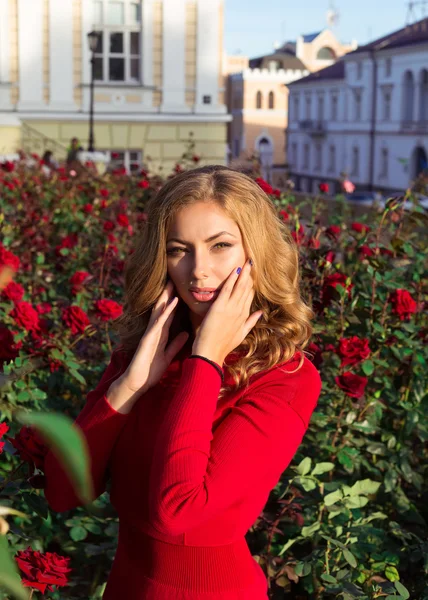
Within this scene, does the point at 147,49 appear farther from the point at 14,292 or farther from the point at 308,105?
the point at 308,105

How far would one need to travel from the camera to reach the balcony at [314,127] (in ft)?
204

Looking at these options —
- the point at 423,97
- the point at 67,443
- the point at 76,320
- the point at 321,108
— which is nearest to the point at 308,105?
the point at 321,108

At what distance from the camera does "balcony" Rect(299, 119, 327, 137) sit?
62.2 meters

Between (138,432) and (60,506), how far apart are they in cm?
22

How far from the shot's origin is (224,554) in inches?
64.9

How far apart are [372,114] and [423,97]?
19.8ft

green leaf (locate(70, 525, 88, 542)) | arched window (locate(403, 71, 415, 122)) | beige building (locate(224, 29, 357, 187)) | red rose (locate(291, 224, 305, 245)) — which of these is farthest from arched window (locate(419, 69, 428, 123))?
green leaf (locate(70, 525, 88, 542))

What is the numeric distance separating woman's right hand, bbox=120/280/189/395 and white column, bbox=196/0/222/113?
16469mm

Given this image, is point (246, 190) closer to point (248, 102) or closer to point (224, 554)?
point (224, 554)

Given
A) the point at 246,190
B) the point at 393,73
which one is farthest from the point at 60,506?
the point at 393,73

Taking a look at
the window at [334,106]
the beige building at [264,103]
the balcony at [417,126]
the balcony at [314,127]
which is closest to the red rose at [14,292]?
the balcony at [417,126]

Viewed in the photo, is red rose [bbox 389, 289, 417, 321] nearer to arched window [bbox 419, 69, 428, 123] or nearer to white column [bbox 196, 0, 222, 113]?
white column [bbox 196, 0, 222, 113]

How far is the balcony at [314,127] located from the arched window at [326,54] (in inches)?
753

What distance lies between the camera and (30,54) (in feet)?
56.9
